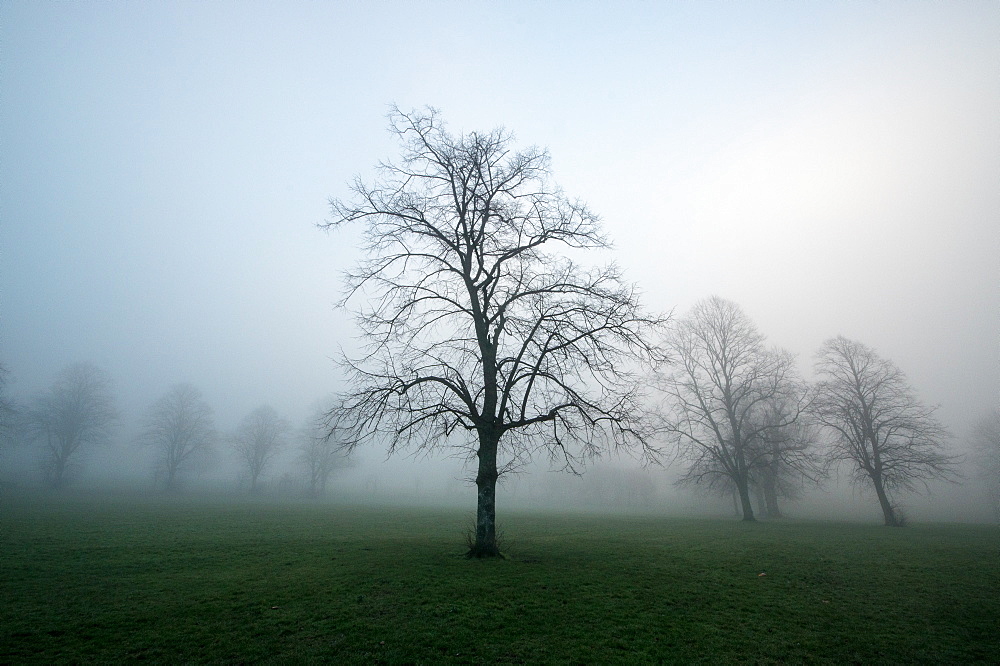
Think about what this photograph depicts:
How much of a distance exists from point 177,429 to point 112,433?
45.6ft

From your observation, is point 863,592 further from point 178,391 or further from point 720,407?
point 178,391

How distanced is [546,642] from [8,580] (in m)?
13.7

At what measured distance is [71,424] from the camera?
155 ft

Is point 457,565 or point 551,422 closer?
point 457,565

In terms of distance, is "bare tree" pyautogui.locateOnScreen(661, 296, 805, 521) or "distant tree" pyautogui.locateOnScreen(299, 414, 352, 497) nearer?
"bare tree" pyautogui.locateOnScreen(661, 296, 805, 521)

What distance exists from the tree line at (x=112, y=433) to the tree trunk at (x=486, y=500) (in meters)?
33.5

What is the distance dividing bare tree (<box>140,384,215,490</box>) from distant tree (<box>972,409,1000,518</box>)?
104283 mm

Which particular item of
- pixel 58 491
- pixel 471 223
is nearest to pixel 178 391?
pixel 58 491

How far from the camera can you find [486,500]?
12.9 m

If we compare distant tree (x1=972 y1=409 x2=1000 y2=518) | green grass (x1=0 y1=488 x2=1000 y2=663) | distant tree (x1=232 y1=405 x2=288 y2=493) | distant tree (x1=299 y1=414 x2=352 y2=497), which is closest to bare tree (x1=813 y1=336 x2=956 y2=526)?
green grass (x1=0 y1=488 x2=1000 y2=663)

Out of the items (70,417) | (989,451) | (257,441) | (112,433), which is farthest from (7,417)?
(989,451)

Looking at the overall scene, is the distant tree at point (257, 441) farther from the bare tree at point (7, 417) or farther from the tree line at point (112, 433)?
the bare tree at point (7, 417)

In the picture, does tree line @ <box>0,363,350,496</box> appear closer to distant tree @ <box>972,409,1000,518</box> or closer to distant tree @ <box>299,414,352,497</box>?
distant tree @ <box>299,414,352,497</box>

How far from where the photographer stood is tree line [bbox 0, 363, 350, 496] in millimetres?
47188
